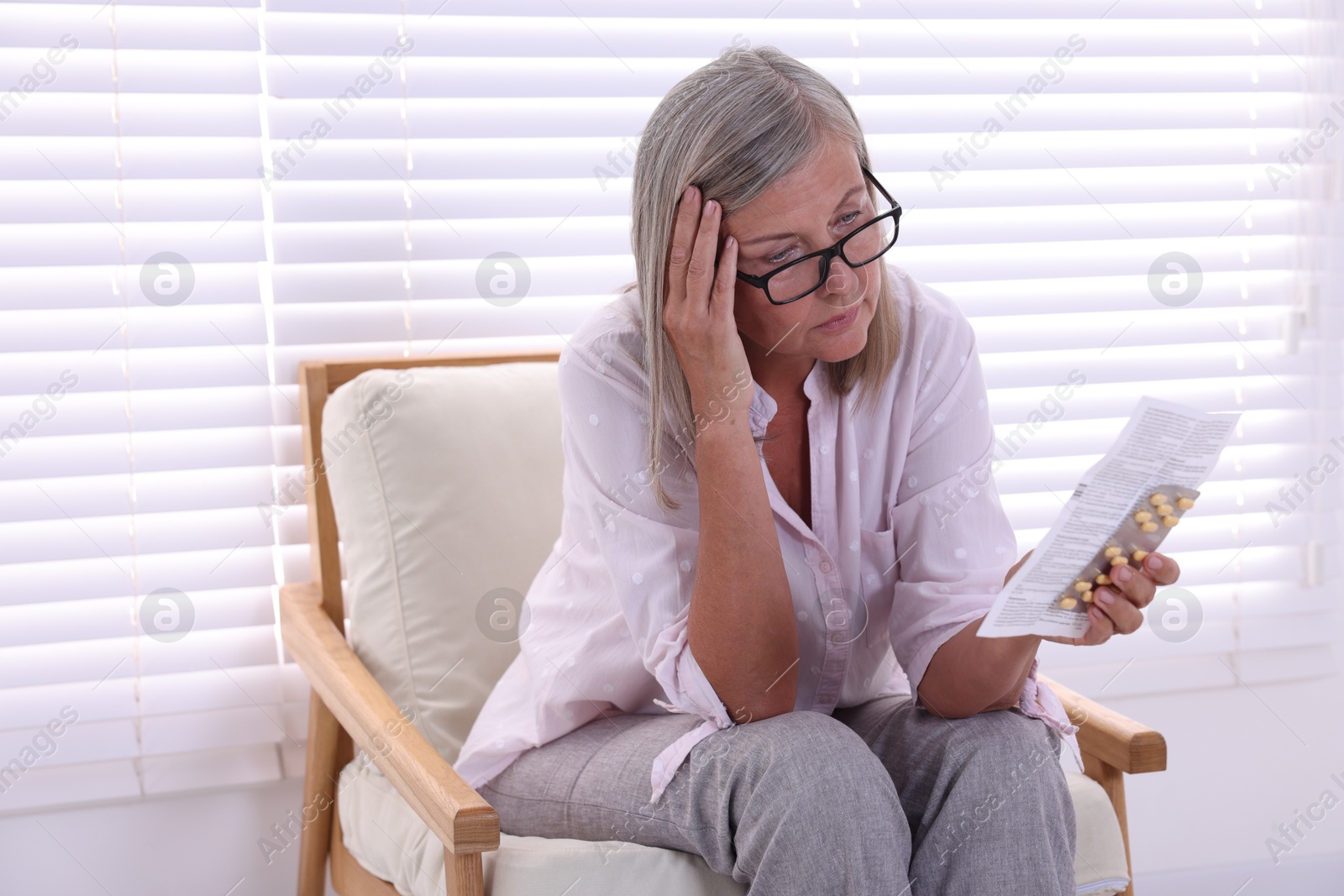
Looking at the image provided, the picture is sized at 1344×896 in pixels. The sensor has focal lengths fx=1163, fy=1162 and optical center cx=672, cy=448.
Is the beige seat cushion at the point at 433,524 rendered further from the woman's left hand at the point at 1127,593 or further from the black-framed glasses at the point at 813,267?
the woman's left hand at the point at 1127,593

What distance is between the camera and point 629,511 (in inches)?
49.4

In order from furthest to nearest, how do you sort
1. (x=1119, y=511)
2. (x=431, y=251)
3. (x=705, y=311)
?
(x=431, y=251)
(x=705, y=311)
(x=1119, y=511)

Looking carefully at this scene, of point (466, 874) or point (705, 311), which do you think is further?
point (705, 311)

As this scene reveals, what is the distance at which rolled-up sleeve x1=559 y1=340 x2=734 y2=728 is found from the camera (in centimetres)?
124

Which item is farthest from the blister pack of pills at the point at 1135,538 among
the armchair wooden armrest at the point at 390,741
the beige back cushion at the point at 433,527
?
the beige back cushion at the point at 433,527

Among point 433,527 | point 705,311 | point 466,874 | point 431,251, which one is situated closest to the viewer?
A: point 466,874

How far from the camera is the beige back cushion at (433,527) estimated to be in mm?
1567

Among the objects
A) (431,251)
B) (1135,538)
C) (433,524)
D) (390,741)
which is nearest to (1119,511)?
(1135,538)

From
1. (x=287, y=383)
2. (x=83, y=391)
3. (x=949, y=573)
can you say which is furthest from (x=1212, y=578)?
(x=83, y=391)

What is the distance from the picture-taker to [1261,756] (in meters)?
2.12

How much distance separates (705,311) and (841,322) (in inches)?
5.6

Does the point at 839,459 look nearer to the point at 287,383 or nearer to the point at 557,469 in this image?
the point at 557,469

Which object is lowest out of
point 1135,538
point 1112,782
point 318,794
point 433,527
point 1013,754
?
point 318,794

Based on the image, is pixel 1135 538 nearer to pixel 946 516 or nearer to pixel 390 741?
pixel 946 516
